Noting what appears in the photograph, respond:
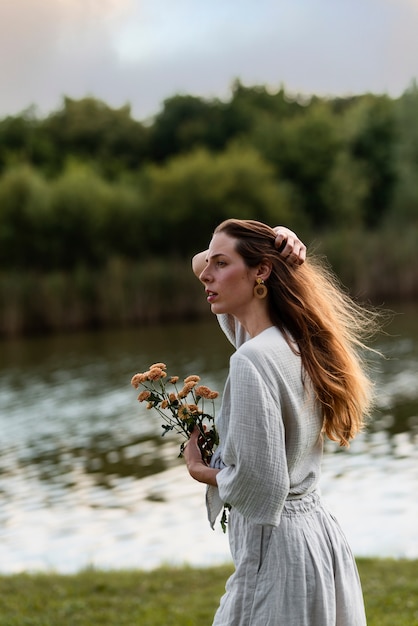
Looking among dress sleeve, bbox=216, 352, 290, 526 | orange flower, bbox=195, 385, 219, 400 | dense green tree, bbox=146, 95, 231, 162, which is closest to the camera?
dress sleeve, bbox=216, 352, 290, 526

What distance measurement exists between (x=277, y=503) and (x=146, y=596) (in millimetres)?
4104

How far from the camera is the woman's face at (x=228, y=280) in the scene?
8.32 ft

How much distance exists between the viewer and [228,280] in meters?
2.53

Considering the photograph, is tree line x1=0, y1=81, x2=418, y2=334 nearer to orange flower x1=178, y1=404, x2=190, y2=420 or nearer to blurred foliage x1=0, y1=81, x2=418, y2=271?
blurred foliage x1=0, y1=81, x2=418, y2=271

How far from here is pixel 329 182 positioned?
159ft

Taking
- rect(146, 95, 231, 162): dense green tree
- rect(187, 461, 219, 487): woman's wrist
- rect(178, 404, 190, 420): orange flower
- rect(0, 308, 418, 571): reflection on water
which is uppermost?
rect(146, 95, 231, 162): dense green tree

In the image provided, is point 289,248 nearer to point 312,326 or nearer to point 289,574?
point 312,326

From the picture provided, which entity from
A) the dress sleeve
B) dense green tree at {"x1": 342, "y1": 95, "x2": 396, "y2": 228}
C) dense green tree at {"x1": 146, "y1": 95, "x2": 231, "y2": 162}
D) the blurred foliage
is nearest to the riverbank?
the blurred foliage

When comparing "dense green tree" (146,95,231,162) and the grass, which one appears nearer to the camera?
the grass

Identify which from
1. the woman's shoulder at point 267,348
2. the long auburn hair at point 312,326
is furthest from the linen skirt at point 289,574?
the woman's shoulder at point 267,348

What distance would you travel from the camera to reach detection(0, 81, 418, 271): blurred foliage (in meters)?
41.8

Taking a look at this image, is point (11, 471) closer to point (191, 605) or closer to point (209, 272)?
point (191, 605)

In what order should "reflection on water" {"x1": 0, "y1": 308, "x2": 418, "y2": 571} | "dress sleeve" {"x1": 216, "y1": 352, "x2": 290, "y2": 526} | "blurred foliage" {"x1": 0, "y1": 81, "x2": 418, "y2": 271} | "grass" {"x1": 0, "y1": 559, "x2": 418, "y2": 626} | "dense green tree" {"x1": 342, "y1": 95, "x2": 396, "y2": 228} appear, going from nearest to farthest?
"dress sleeve" {"x1": 216, "y1": 352, "x2": 290, "y2": 526}
"grass" {"x1": 0, "y1": 559, "x2": 418, "y2": 626}
"reflection on water" {"x1": 0, "y1": 308, "x2": 418, "y2": 571}
"blurred foliage" {"x1": 0, "y1": 81, "x2": 418, "y2": 271}
"dense green tree" {"x1": 342, "y1": 95, "x2": 396, "y2": 228}

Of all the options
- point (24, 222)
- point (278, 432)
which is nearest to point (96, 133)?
point (24, 222)
